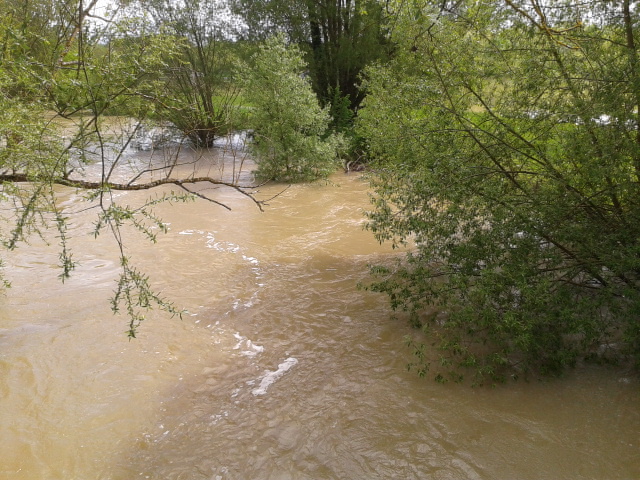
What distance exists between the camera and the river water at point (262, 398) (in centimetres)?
377

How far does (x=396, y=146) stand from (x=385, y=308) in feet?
6.85

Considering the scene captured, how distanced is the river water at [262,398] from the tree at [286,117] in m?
6.37

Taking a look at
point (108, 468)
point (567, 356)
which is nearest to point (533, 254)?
point (567, 356)

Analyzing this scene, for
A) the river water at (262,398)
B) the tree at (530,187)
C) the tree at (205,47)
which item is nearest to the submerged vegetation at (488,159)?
the tree at (530,187)

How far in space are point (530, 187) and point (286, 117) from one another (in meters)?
9.00

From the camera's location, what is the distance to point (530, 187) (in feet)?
16.5

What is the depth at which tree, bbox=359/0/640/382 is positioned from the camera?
→ 4191 millimetres

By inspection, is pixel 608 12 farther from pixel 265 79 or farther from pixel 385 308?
pixel 265 79

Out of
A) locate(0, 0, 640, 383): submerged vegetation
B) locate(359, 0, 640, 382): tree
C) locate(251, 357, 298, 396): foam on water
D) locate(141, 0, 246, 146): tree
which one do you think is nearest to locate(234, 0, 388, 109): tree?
locate(141, 0, 246, 146): tree

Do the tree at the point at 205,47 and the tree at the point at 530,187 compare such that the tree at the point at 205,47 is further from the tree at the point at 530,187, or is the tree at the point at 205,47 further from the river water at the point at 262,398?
the tree at the point at 530,187

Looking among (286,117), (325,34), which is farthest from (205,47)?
(286,117)

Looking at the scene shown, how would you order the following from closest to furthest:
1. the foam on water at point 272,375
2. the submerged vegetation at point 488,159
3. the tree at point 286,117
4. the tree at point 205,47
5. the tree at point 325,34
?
the submerged vegetation at point 488,159 → the foam on water at point 272,375 → the tree at point 286,117 → the tree at point 325,34 → the tree at point 205,47

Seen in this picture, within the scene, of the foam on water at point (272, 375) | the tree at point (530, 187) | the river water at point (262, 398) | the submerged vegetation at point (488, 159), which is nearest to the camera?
the river water at point (262, 398)

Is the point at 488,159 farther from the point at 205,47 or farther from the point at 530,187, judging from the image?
the point at 205,47
